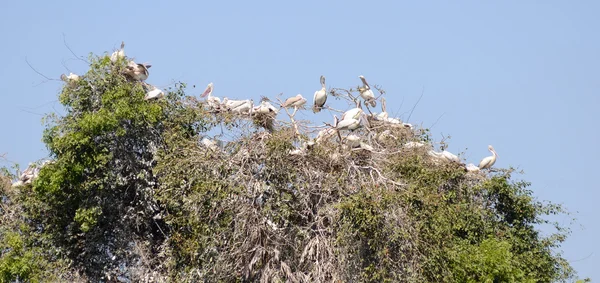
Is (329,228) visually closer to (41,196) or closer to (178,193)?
(178,193)

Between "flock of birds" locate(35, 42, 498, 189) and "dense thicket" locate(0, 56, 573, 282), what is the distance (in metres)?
0.15

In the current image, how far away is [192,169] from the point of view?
18.3 m

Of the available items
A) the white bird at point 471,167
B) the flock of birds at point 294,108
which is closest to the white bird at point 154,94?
the flock of birds at point 294,108

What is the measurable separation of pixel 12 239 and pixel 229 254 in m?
3.78

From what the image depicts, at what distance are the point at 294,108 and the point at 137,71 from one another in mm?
2624

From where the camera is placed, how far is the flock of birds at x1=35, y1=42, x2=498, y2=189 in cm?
1884

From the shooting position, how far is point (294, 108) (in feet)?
64.0

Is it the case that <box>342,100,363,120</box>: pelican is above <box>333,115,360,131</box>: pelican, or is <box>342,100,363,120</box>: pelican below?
above

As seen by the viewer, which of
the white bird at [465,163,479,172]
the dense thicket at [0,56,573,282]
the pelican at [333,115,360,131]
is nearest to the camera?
the dense thicket at [0,56,573,282]

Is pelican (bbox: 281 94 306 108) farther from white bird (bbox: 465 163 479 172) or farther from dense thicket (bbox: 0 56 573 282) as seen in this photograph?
white bird (bbox: 465 163 479 172)

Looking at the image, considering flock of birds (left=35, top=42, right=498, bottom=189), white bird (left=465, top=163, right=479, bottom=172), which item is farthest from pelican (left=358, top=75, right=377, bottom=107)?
white bird (left=465, top=163, right=479, bottom=172)

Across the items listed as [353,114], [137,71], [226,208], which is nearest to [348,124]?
[353,114]

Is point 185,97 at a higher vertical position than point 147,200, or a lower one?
higher

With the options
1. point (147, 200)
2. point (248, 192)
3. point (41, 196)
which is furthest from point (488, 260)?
point (41, 196)
